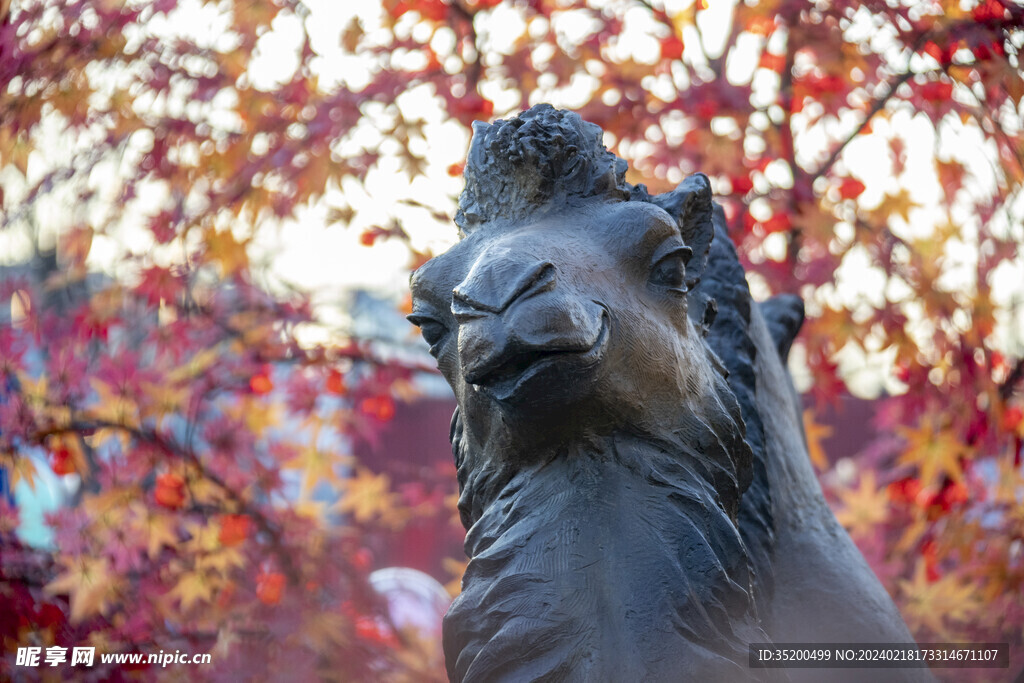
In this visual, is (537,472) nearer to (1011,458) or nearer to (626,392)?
(626,392)

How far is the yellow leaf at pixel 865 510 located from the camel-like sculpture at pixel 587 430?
9.85 feet

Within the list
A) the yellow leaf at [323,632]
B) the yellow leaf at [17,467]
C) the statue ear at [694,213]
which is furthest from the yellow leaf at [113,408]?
the statue ear at [694,213]

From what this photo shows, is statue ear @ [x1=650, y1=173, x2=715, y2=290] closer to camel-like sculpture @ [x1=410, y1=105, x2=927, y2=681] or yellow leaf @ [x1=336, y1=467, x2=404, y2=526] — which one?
camel-like sculpture @ [x1=410, y1=105, x2=927, y2=681]

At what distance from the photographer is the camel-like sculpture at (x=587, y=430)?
130 centimetres

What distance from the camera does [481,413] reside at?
1441 mm

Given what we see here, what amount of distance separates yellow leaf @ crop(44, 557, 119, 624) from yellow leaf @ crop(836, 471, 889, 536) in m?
3.19

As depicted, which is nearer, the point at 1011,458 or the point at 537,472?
the point at 537,472

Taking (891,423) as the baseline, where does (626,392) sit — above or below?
below

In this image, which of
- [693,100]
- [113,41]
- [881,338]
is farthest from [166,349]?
[881,338]

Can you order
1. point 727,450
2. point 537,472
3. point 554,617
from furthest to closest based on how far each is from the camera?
1. point 727,450
2. point 537,472
3. point 554,617

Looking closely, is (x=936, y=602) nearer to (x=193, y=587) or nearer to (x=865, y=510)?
(x=865, y=510)

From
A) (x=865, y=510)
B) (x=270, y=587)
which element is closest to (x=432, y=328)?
(x=270, y=587)

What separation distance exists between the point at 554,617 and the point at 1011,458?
10.4 ft

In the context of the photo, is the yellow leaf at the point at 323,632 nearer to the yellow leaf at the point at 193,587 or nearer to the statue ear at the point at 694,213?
the yellow leaf at the point at 193,587
